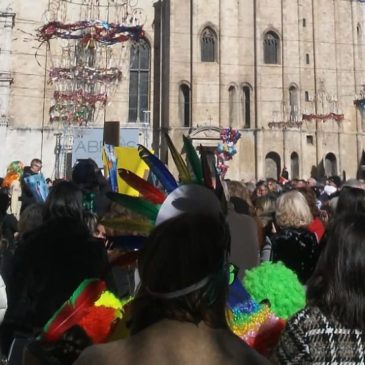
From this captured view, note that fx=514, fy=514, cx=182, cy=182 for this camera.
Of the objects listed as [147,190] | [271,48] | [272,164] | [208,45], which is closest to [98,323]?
[147,190]

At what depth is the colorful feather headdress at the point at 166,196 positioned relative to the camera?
2035mm

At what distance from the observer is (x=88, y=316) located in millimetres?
2383

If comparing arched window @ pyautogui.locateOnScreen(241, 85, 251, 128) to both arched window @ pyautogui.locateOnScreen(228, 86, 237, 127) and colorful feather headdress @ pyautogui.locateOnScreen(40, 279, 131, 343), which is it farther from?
colorful feather headdress @ pyautogui.locateOnScreen(40, 279, 131, 343)

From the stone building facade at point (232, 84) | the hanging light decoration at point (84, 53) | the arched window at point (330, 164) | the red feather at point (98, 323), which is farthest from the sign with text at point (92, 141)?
the red feather at point (98, 323)

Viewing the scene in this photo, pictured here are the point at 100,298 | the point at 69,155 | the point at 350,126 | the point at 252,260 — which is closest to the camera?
the point at 100,298

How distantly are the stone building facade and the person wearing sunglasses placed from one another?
26.6 m

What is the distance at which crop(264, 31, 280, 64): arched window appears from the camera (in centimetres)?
3069

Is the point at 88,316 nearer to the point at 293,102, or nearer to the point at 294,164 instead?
the point at 294,164

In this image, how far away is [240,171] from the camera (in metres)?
29.4

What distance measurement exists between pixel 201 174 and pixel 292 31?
30.4 meters

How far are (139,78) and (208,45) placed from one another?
469 centimetres

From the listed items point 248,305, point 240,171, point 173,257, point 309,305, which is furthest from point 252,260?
point 240,171

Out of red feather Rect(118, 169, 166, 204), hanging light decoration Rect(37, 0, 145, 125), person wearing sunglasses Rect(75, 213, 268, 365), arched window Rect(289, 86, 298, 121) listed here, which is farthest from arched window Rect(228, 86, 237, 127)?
person wearing sunglasses Rect(75, 213, 268, 365)

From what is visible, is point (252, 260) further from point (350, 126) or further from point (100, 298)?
point (350, 126)
